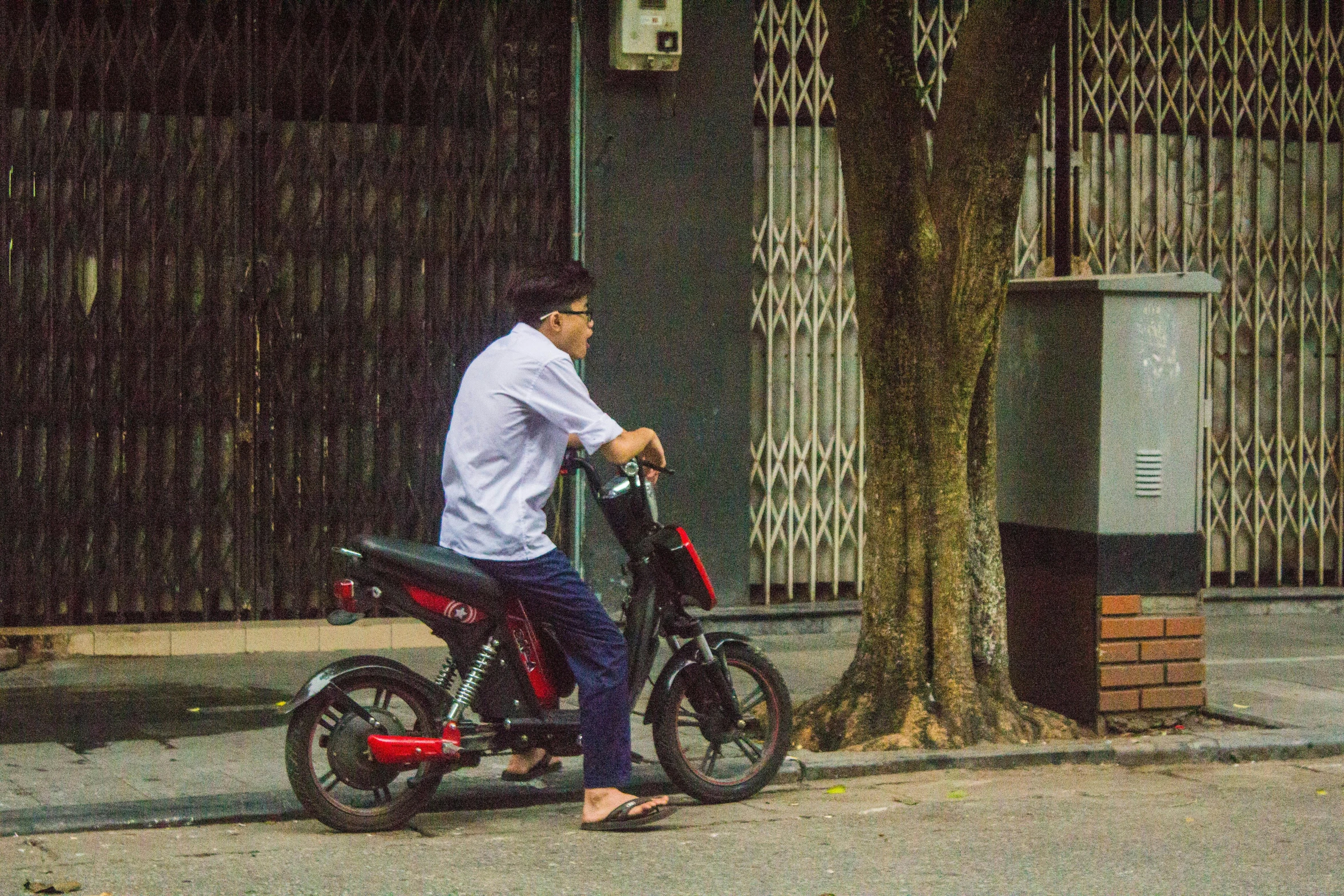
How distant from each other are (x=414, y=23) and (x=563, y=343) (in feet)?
14.7

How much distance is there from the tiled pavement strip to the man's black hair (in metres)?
1.72

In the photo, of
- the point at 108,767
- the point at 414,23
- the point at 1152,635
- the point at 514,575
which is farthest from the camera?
the point at 414,23

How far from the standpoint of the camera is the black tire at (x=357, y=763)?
5.95m

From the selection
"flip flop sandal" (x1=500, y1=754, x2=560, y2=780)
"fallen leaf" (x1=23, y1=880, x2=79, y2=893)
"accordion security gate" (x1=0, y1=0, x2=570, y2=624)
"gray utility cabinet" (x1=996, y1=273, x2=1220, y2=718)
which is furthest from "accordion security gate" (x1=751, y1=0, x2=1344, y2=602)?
"fallen leaf" (x1=23, y1=880, x2=79, y2=893)

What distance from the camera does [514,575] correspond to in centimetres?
610

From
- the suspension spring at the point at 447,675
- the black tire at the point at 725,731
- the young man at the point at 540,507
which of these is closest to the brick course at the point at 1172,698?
the black tire at the point at 725,731

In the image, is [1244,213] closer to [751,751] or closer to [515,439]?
[751,751]

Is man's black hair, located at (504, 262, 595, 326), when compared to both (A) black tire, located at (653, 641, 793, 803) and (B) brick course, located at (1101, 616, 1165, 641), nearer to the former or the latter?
(A) black tire, located at (653, 641, 793, 803)

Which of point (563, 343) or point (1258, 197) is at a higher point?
point (1258, 197)

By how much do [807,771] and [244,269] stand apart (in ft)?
14.6

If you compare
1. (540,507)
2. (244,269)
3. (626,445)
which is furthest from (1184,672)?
(244,269)

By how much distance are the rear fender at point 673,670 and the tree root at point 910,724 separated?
1.12m

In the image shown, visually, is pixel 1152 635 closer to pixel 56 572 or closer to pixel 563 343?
pixel 563 343

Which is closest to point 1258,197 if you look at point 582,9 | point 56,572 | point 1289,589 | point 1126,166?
point 1126,166
